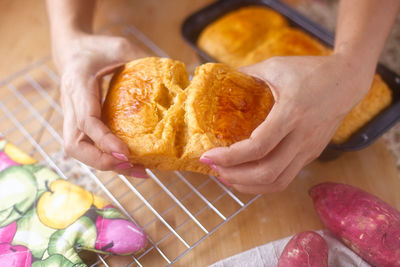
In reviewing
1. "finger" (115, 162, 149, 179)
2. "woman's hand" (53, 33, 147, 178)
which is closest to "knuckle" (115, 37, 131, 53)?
"woman's hand" (53, 33, 147, 178)

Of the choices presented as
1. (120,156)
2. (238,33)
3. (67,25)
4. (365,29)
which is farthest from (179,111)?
(238,33)

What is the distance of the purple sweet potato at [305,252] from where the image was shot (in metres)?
1.32

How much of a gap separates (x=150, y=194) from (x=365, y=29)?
3.80 ft

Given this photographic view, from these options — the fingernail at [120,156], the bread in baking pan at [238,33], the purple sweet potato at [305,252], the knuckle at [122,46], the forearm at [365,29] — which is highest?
the forearm at [365,29]

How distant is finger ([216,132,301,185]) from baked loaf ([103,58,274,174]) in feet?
0.33

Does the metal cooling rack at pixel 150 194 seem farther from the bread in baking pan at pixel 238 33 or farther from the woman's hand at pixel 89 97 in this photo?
the bread in baking pan at pixel 238 33

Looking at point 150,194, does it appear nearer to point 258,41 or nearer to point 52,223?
point 52,223

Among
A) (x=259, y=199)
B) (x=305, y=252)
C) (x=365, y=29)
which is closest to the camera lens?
(x=305, y=252)

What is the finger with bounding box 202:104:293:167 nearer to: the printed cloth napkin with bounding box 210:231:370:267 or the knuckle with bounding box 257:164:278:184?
the knuckle with bounding box 257:164:278:184

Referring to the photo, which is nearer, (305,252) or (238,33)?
(305,252)

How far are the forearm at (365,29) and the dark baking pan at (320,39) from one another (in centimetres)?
30

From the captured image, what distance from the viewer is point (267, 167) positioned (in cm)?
129

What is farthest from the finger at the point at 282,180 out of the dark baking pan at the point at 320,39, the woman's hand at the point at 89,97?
the woman's hand at the point at 89,97

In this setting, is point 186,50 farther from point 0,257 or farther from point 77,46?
point 0,257
